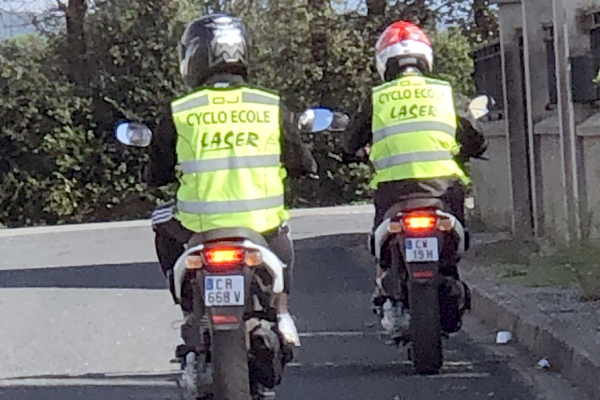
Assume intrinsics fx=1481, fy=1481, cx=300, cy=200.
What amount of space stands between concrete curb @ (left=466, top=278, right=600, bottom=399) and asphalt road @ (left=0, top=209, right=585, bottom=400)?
89 mm

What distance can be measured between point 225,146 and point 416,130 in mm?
1991

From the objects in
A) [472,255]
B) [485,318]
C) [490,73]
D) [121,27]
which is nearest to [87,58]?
[121,27]

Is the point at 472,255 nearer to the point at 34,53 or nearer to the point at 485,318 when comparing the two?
the point at 485,318

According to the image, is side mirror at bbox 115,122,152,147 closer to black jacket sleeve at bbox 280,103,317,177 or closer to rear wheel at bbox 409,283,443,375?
black jacket sleeve at bbox 280,103,317,177

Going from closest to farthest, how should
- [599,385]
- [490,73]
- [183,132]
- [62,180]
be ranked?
[183,132] → [599,385] → [490,73] → [62,180]

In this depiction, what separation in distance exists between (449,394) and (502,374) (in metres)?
0.70

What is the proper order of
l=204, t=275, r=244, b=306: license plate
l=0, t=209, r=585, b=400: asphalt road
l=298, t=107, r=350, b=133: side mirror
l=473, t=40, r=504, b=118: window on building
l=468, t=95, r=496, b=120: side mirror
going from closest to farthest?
l=204, t=275, r=244, b=306: license plate → l=298, t=107, r=350, b=133: side mirror → l=0, t=209, r=585, b=400: asphalt road → l=468, t=95, r=496, b=120: side mirror → l=473, t=40, r=504, b=118: window on building

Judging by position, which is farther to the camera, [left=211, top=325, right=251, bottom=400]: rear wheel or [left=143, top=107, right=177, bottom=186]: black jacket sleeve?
[left=143, top=107, right=177, bottom=186]: black jacket sleeve

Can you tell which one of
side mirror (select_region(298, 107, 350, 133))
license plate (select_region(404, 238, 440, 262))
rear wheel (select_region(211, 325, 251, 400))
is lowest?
rear wheel (select_region(211, 325, 251, 400))

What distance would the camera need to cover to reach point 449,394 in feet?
25.2

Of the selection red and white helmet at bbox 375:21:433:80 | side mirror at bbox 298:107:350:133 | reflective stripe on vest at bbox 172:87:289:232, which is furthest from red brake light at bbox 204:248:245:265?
red and white helmet at bbox 375:21:433:80

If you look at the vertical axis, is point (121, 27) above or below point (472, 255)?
above

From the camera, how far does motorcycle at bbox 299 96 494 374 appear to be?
7859mm

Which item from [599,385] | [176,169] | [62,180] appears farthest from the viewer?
[62,180]
